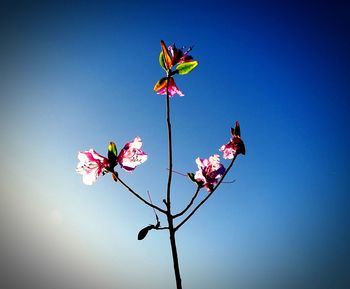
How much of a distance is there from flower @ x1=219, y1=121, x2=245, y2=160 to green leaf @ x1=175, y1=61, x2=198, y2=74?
0.59 meters

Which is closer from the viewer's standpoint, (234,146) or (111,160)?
(111,160)

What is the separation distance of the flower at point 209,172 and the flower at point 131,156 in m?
0.48

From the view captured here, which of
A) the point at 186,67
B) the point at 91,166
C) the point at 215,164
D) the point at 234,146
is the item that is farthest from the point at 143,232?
the point at 186,67

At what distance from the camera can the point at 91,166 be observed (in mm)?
2154

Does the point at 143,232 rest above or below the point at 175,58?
below

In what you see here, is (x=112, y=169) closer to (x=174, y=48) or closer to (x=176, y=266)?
(x=176, y=266)

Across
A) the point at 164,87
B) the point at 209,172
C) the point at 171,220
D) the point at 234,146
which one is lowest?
the point at 171,220

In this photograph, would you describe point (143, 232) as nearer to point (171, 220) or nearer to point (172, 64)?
point (171, 220)

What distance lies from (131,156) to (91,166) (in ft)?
1.18

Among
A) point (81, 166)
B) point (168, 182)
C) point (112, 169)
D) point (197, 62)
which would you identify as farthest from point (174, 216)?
point (197, 62)

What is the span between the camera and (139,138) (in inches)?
81.9

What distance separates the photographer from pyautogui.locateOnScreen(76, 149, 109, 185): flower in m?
2.06

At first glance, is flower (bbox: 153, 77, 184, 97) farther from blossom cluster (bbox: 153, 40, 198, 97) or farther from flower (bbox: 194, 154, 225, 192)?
flower (bbox: 194, 154, 225, 192)

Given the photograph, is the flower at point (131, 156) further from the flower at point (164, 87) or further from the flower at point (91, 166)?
the flower at point (164, 87)
